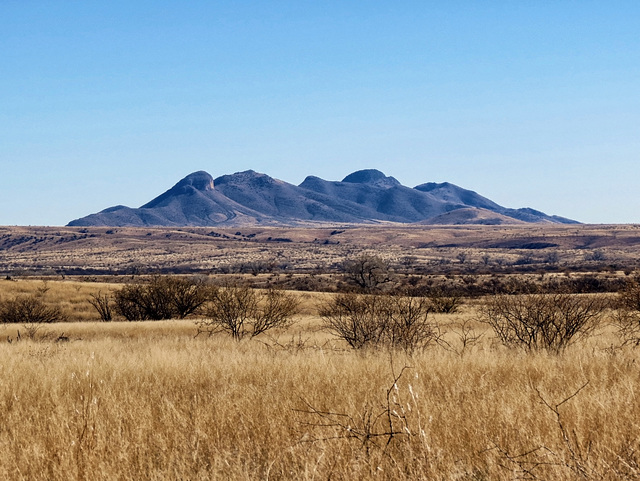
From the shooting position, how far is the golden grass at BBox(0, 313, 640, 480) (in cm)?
425

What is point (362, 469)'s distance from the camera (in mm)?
4117

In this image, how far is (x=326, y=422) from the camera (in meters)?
5.52

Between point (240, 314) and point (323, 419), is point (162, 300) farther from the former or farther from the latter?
point (323, 419)

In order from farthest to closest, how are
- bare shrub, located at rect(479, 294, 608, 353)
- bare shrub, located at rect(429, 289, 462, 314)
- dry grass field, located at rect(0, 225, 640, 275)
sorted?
dry grass field, located at rect(0, 225, 640, 275) < bare shrub, located at rect(429, 289, 462, 314) < bare shrub, located at rect(479, 294, 608, 353)

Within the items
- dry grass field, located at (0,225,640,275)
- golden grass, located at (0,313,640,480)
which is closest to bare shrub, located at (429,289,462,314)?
golden grass, located at (0,313,640,480)

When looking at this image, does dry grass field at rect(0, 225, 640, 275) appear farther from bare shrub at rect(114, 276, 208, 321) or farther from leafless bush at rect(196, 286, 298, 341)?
leafless bush at rect(196, 286, 298, 341)

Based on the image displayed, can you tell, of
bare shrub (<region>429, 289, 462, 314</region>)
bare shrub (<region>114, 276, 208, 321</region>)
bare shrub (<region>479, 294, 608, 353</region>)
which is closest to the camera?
bare shrub (<region>479, 294, 608, 353</region>)

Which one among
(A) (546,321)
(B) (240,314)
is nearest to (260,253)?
(B) (240,314)

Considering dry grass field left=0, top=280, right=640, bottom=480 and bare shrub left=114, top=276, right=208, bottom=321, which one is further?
bare shrub left=114, top=276, right=208, bottom=321

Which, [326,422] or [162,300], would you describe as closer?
[326,422]

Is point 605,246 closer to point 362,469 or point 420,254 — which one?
point 420,254

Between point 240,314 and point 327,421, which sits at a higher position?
point 327,421

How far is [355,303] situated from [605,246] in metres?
156

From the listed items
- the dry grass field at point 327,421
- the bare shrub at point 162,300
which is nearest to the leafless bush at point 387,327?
the dry grass field at point 327,421
